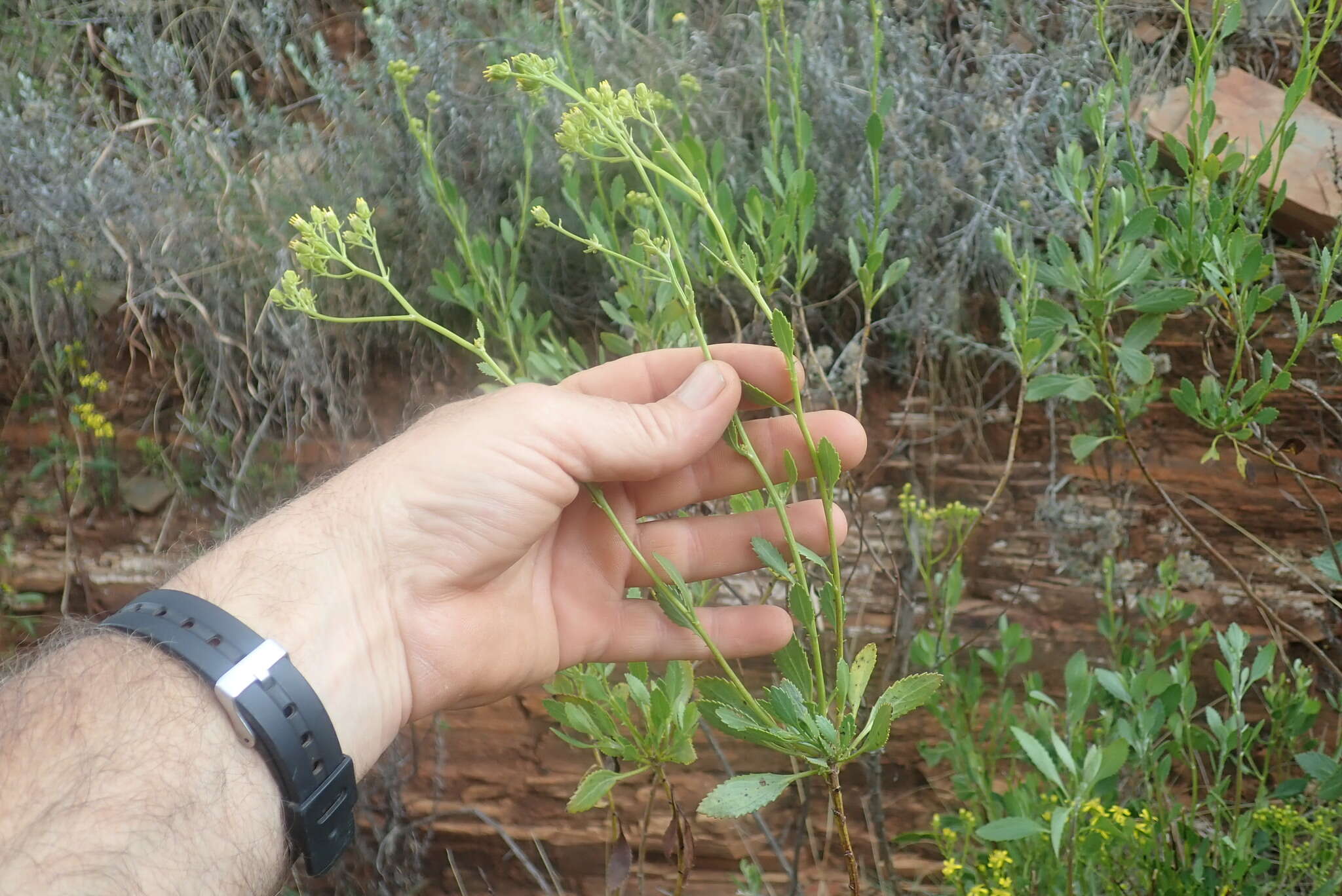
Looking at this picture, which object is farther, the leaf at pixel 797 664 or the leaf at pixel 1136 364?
the leaf at pixel 1136 364

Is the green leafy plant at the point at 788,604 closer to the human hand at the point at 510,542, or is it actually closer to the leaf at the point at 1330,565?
the human hand at the point at 510,542

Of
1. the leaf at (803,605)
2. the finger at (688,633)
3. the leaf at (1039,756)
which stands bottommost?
the leaf at (1039,756)

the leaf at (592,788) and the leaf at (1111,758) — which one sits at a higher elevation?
the leaf at (592,788)

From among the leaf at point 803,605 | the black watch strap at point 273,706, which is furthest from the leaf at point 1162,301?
the black watch strap at point 273,706

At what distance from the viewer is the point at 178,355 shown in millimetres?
3082

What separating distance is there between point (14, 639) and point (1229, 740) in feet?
11.0

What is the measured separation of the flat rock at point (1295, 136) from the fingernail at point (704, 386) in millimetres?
1483

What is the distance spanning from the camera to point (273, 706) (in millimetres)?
1237

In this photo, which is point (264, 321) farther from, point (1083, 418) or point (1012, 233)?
point (1083, 418)

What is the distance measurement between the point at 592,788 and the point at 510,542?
0.35 m

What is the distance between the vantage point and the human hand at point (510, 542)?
4.37ft

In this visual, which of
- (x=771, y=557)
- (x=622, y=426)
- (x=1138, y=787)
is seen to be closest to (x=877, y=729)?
(x=771, y=557)

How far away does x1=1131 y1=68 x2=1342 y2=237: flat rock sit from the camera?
7.29 ft

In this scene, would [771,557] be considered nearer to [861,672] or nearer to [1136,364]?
[861,672]
